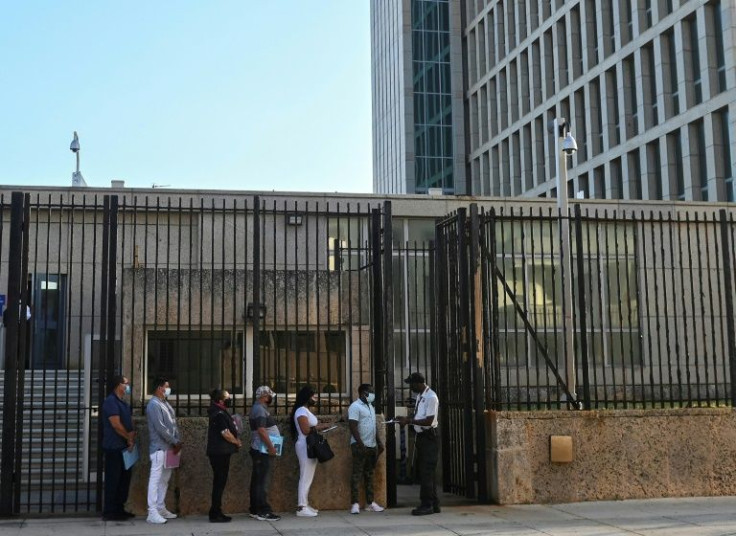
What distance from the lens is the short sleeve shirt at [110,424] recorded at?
10141mm

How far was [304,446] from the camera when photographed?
10680 mm

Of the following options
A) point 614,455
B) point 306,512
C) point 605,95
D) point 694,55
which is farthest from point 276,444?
point 605,95

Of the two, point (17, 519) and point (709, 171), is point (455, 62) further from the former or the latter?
point (17, 519)

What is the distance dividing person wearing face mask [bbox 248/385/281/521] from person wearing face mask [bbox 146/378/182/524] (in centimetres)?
86

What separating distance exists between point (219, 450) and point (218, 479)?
1.12 feet

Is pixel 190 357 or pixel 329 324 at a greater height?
pixel 329 324

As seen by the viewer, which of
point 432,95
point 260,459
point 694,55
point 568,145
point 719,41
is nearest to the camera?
point 260,459

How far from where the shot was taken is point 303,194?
2045 cm

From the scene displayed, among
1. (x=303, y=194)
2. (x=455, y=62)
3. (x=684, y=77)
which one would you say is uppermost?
(x=455, y=62)

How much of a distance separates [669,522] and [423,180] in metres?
49.8

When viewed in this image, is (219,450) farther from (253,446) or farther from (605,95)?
(605,95)

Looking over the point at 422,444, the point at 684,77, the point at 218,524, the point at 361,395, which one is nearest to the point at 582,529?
the point at 422,444

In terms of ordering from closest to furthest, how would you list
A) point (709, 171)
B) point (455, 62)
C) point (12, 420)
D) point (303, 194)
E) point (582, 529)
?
point (582, 529) → point (12, 420) → point (303, 194) → point (709, 171) → point (455, 62)

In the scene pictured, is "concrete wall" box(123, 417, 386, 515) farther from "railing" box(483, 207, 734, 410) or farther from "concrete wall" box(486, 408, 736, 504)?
"railing" box(483, 207, 734, 410)
